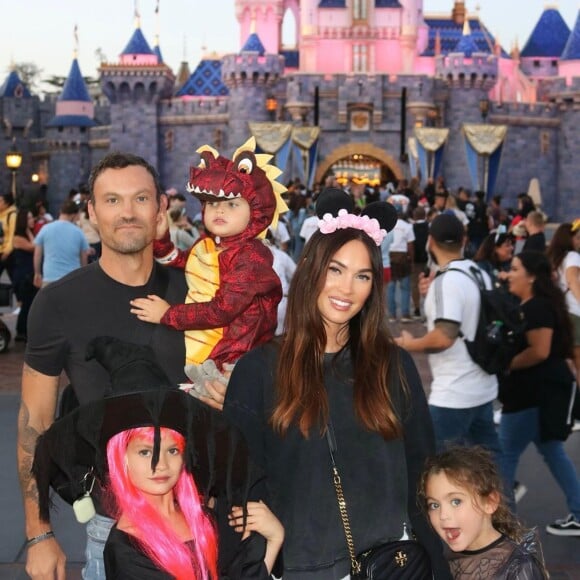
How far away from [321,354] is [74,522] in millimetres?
2995

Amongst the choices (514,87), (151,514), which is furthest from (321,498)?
(514,87)

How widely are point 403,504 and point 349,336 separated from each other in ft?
1.39

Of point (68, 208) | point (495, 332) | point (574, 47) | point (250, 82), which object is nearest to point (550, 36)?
point (574, 47)

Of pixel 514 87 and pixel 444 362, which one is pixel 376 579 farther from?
pixel 514 87

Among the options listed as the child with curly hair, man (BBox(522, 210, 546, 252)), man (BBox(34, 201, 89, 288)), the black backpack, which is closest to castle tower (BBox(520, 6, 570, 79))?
man (BBox(522, 210, 546, 252))

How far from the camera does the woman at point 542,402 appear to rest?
4.93 meters

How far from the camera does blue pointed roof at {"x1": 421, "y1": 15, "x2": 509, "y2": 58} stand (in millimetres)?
42062

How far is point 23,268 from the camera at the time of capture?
10.8 metres

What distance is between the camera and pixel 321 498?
2.50 metres

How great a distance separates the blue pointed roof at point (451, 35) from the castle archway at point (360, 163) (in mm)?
6864

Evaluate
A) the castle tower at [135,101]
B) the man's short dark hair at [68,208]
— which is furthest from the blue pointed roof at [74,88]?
the man's short dark hair at [68,208]

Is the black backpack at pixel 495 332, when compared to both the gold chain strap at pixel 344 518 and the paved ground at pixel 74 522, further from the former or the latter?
the gold chain strap at pixel 344 518

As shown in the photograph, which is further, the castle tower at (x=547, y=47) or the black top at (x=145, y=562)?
the castle tower at (x=547, y=47)

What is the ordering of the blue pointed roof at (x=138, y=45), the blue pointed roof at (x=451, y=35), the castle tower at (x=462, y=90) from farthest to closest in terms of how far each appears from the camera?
the blue pointed roof at (x=451, y=35)
the blue pointed roof at (x=138, y=45)
the castle tower at (x=462, y=90)
